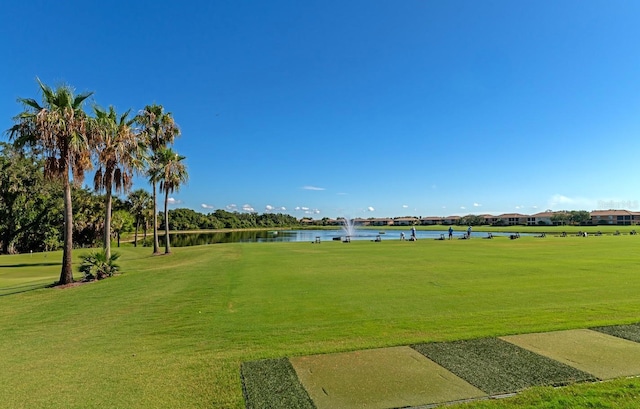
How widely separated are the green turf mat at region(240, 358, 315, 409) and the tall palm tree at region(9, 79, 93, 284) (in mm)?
13717

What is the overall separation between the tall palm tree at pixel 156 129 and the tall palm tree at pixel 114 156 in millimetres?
8429

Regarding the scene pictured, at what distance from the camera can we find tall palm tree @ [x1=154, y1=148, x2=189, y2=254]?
30594mm

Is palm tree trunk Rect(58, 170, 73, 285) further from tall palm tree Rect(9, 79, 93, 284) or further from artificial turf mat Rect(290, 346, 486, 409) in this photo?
artificial turf mat Rect(290, 346, 486, 409)

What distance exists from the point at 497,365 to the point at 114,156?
21.0 metres

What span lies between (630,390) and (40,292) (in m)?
17.3

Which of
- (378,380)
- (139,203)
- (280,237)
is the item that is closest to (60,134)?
(378,380)

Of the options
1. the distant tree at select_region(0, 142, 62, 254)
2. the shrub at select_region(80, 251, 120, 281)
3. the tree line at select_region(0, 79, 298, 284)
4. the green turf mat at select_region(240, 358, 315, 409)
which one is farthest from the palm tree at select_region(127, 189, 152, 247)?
the green turf mat at select_region(240, 358, 315, 409)

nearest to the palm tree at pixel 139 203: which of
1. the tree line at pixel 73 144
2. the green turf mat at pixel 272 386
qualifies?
the tree line at pixel 73 144

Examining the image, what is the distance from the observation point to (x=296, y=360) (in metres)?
5.62

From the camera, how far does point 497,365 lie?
5.18 m

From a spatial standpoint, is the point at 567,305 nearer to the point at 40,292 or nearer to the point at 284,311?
the point at 284,311

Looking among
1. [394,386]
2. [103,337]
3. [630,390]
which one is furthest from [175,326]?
[630,390]

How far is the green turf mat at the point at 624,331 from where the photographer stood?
6285mm

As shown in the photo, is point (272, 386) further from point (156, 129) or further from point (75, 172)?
point (156, 129)
